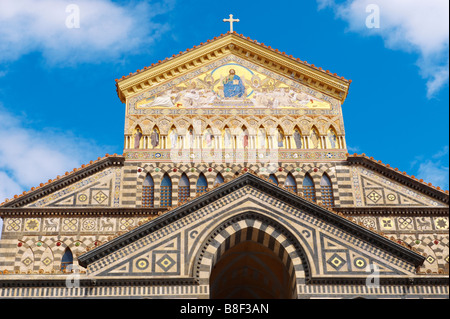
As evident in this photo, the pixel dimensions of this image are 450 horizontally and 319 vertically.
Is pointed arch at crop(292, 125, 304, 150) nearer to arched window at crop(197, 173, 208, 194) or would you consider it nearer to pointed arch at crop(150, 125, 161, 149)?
arched window at crop(197, 173, 208, 194)

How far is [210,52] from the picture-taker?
35.5m

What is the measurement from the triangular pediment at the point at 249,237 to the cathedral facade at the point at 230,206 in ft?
0.13

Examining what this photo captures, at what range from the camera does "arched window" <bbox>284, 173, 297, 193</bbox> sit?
105ft

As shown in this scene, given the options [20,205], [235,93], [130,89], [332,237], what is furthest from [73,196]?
[332,237]

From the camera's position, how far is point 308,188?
32000 millimetres

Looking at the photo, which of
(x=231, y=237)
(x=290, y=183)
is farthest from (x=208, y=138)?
(x=231, y=237)

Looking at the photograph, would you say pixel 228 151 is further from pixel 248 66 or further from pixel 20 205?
pixel 20 205

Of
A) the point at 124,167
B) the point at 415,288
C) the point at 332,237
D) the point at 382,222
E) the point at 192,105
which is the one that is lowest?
the point at 415,288

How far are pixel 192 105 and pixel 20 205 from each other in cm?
979

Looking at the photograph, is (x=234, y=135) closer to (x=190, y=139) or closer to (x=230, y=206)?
(x=190, y=139)

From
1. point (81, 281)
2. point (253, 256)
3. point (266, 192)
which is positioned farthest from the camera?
point (253, 256)

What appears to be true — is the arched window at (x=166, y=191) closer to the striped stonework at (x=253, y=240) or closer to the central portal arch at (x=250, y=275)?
the central portal arch at (x=250, y=275)

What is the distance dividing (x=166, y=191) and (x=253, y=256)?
6697 millimetres

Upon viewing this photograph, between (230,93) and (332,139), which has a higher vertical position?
(230,93)
